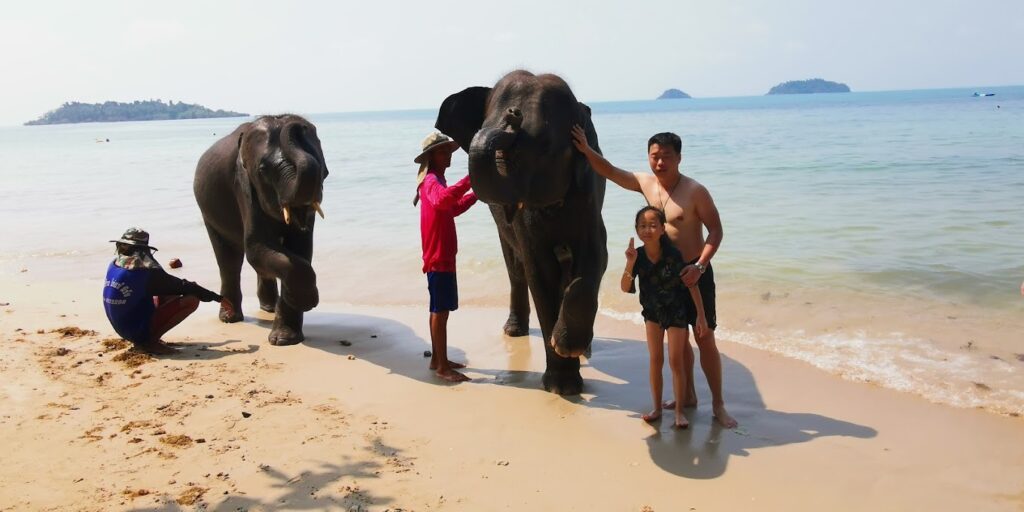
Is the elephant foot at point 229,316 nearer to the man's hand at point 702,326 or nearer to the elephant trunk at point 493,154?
the elephant trunk at point 493,154

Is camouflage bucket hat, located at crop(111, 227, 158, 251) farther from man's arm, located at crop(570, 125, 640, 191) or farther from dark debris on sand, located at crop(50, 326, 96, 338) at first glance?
man's arm, located at crop(570, 125, 640, 191)

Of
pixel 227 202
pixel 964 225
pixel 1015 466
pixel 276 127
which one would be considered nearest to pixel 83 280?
pixel 227 202

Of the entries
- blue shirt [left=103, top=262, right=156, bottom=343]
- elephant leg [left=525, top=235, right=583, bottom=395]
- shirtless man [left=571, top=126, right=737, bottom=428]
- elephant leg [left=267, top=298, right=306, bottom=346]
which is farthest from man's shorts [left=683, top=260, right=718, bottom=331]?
blue shirt [left=103, top=262, right=156, bottom=343]

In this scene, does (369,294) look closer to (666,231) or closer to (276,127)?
(276,127)

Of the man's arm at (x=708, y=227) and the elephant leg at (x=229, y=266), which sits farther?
the elephant leg at (x=229, y=266)

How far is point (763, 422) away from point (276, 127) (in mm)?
4920

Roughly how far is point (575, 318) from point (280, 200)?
10.2 ft

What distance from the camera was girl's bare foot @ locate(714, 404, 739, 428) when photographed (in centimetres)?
519

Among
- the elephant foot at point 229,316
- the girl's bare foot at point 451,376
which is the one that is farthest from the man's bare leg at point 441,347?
the elephant foot at point 229,316

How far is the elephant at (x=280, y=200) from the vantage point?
697cm

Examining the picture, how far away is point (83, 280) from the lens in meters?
10.9

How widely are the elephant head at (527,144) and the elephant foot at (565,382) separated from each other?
141cm

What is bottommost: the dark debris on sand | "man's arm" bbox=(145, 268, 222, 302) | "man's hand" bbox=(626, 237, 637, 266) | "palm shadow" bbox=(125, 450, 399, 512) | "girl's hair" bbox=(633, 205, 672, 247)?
"palm shadow" bbox=(125, 450, 399, 512)

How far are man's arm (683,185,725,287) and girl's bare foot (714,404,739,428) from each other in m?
0.99
